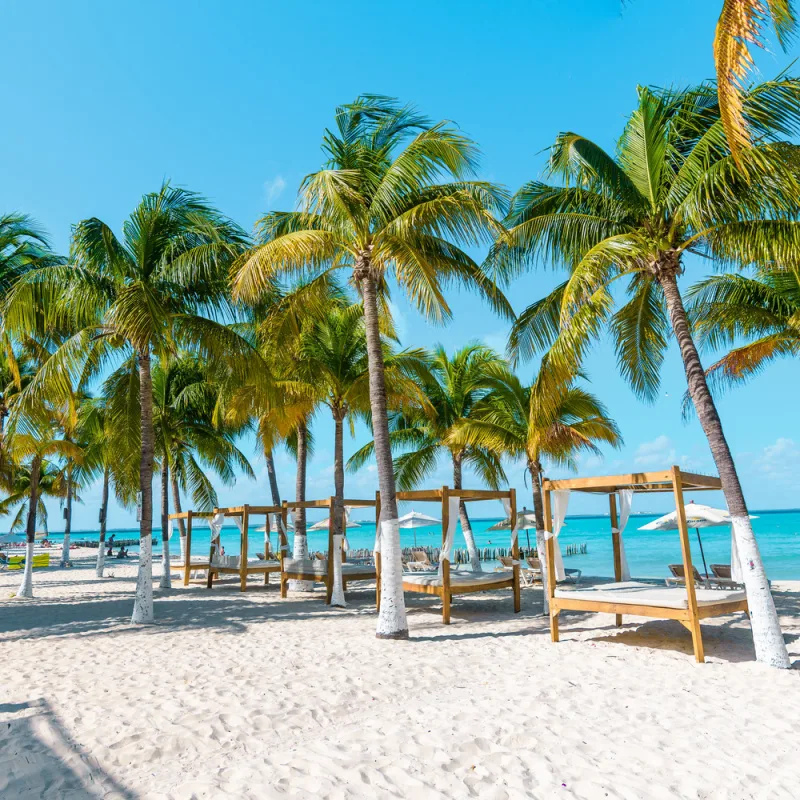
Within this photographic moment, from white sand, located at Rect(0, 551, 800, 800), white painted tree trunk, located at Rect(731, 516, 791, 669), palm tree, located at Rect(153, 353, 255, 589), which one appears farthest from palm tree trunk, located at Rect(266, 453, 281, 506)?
white painted tree trunk, located at Rect(731, 516, 791, 669)

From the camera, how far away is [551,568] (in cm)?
873

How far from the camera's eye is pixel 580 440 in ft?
48.1

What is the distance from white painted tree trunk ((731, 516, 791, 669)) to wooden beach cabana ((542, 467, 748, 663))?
0.52 m

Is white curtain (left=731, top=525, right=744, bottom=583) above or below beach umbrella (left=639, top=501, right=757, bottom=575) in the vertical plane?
below

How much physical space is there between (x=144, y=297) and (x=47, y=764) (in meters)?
7.41

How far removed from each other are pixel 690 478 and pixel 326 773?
19.5 feet

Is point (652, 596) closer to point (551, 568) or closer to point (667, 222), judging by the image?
point (551, 568)

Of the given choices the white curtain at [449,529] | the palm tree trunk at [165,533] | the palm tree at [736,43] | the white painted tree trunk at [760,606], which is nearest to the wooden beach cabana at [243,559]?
the palm tree trunk at [165,533]

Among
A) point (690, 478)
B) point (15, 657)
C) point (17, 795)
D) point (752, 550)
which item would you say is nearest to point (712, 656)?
point (752, 550)

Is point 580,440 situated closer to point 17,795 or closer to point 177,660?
point 177,660

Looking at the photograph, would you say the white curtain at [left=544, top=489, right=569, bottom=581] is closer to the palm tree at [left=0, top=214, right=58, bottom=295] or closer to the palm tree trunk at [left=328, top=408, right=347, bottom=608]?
the palm tree trunk at [left=328, top=408, right=347, bottom=608]

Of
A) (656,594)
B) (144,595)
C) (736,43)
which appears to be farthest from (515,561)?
(736,43)

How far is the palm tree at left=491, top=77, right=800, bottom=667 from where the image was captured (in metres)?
7.02

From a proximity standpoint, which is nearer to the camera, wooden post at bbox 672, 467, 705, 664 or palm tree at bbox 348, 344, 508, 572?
wooden post at bbox 672, 467, 705, 664
